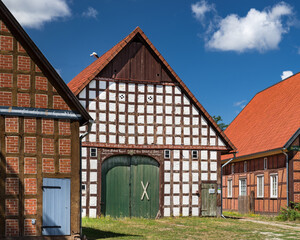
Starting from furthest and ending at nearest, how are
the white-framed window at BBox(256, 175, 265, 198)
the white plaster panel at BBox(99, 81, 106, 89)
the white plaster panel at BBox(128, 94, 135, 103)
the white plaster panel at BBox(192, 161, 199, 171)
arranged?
the white-framed window at BBox(256, 175, 265, 198), the white plaster panel at BBox(192, 161, 199, 171), the white plaster panel at BBox(128, 94, 135, 103), the white plaster panel at BBox(99, 81, 106, 89)

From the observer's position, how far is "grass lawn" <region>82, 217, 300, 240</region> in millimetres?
16766

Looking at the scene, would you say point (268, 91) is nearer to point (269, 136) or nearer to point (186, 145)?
point (269, 136)

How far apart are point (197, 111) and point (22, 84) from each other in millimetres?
12029

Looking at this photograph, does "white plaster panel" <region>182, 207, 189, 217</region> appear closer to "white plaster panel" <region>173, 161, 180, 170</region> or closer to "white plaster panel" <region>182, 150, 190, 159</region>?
"white plaster panel" <region>173, 161, 180, 170</region>

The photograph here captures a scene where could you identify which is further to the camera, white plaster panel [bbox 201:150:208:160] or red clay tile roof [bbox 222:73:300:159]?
red clay tile roof [bbox 222:73:300:159]

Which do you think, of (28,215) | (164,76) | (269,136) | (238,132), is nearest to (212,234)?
(28,215)

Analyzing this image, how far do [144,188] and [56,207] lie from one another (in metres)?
10.0

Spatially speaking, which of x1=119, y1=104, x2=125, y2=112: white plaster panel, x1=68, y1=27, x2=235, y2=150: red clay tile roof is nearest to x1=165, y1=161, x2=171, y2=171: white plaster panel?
x1=68, y1=27, x2=235, y2=150: red clay tile roof

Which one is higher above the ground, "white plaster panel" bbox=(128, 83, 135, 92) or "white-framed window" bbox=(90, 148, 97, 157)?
"white plaster panel" bbox=(128, 83, 135, 92)

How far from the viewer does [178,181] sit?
25.0 meters

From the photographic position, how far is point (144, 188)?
80.8 ft

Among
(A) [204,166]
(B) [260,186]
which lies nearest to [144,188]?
(A) [204,166]

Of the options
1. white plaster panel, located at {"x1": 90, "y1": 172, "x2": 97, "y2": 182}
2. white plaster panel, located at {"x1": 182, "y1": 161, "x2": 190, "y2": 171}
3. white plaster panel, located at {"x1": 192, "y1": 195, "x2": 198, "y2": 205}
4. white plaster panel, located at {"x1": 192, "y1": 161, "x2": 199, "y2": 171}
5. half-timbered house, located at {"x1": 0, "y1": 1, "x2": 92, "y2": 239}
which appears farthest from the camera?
white plaster panel, located at {"x1": 192, "y1": 161, "x2": 199, "y2": 171}

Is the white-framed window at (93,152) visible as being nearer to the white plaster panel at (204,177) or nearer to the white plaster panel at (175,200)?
the white plaster panel at (175,200)
